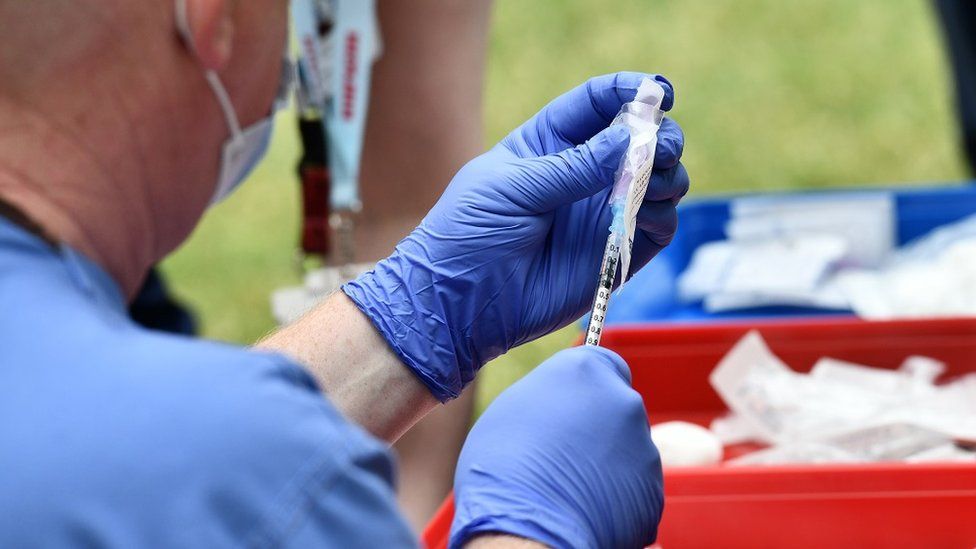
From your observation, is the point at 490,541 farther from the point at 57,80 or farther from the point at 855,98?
the point at 855,98

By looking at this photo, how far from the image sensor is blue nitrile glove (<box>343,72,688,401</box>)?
1.09 meters

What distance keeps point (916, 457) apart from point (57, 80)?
2.94 ft

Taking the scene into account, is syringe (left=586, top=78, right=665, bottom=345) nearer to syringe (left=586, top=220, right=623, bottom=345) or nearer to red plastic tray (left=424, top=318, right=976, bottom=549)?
syringe (left=586, top=220, right=623, bottom=345)

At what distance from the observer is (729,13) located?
4.18 m

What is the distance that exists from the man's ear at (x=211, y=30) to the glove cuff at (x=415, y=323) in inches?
10.0

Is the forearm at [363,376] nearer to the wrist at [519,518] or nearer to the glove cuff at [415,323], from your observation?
the glove cuff at [415,323]

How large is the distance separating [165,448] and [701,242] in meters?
1.36

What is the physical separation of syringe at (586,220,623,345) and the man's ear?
41 cm

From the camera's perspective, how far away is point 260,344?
123 centimetres

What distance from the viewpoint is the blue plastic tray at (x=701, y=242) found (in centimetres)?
169

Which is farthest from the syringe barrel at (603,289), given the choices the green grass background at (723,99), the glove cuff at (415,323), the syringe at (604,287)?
the green grass background at (723,99)

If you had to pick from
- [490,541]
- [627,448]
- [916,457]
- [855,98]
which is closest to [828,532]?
[916,457]

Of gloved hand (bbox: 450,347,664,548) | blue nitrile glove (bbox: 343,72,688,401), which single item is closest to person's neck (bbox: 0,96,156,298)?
blue nitrile glove (bbox: 343,72,688,401)

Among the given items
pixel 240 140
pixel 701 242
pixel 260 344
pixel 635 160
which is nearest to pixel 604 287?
pixel 635 160
